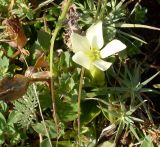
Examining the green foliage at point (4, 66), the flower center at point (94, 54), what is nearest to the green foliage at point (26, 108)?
the green foliage at point (4, 66)

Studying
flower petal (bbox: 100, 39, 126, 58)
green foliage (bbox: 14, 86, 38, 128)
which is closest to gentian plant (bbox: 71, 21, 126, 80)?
flower petal (bbox: 100, 39, 126, 58)

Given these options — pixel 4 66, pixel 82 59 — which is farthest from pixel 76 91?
pixel 4 66

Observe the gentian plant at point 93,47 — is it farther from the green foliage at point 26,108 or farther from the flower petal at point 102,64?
the green foliage at point 26,108

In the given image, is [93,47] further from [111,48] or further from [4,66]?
[4,66]

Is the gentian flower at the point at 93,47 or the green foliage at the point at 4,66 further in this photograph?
the green foliage at the point at 4,66

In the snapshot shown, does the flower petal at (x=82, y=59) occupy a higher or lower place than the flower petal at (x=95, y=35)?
lower

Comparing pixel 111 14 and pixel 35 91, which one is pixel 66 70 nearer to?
pixel 35 91

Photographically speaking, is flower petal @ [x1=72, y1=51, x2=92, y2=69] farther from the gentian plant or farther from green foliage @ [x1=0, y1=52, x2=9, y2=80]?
green foliage @ [x1=0, y1=52, x2=9, y2=80]
